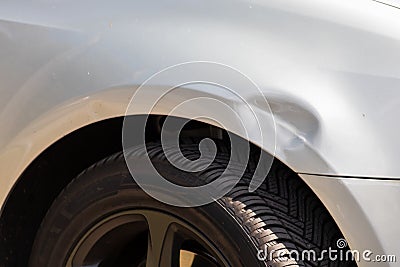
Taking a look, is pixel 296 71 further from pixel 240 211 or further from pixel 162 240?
pixel 162 240

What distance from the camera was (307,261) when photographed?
1.70 meters

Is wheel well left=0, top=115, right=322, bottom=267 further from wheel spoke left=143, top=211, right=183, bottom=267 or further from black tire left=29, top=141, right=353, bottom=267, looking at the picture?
wheel spoke left=143, top=211, right=183, bottom=267

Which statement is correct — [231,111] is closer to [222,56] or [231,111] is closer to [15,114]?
[222,56]

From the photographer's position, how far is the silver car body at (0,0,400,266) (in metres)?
1.63

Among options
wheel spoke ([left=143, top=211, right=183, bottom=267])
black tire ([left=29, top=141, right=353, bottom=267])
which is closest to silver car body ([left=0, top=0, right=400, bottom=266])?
black tire ([left=29, top=141, right=353, bottom=267])

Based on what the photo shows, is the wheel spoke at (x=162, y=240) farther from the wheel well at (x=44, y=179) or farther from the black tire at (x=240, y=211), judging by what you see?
the wheel well at (x=44, y=179)

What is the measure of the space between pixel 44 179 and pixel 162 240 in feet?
1.51

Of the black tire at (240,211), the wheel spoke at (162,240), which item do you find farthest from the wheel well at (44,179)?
the wheel spoke at (162,240)

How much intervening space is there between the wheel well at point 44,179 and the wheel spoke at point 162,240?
221 mm

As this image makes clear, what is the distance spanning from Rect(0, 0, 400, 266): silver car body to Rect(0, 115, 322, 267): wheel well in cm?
13

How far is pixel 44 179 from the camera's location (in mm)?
2104

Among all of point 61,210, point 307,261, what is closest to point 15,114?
point 61,210

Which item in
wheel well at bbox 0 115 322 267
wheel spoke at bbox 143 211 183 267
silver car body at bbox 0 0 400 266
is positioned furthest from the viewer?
wheel well at bbox 0 115 322 267

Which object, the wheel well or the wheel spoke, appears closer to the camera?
the wheel spoke
